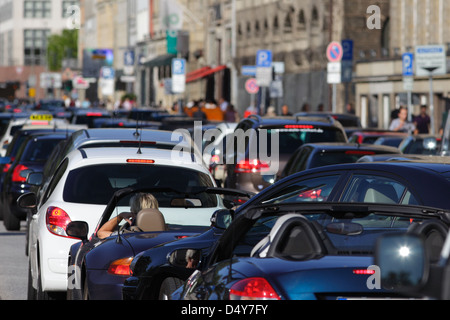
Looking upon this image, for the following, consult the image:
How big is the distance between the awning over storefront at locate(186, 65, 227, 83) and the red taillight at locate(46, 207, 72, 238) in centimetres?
6609

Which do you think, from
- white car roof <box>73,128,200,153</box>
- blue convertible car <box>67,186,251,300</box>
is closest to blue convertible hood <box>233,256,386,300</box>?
blue convertible car <box>67,186,251,300</box>

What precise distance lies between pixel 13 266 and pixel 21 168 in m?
4.72

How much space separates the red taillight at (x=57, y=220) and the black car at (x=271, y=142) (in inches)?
330

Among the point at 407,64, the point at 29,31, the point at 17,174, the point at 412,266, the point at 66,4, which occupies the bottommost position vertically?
the point at 17,174

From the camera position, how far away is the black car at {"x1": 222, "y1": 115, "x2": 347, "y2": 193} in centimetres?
1822

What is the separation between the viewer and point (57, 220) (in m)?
9.82

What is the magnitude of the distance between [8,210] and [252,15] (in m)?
53.6

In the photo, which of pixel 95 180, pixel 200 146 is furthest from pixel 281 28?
pixel 95 180

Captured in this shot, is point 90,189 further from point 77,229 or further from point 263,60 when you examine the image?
point 263,60

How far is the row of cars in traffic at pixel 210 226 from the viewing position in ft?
16.0

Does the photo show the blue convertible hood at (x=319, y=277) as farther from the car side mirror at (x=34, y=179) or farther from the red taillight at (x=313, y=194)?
the car side mirror at (x=34, y=179)

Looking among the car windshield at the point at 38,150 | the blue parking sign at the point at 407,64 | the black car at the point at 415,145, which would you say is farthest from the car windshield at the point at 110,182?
the blue parking sign at the point at 407,64

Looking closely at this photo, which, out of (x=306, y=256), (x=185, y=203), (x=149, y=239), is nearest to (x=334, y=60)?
(x=185, y=203)

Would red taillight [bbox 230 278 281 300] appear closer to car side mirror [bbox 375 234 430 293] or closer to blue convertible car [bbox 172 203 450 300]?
blue convertible car [bbox 172 203 450 300]
